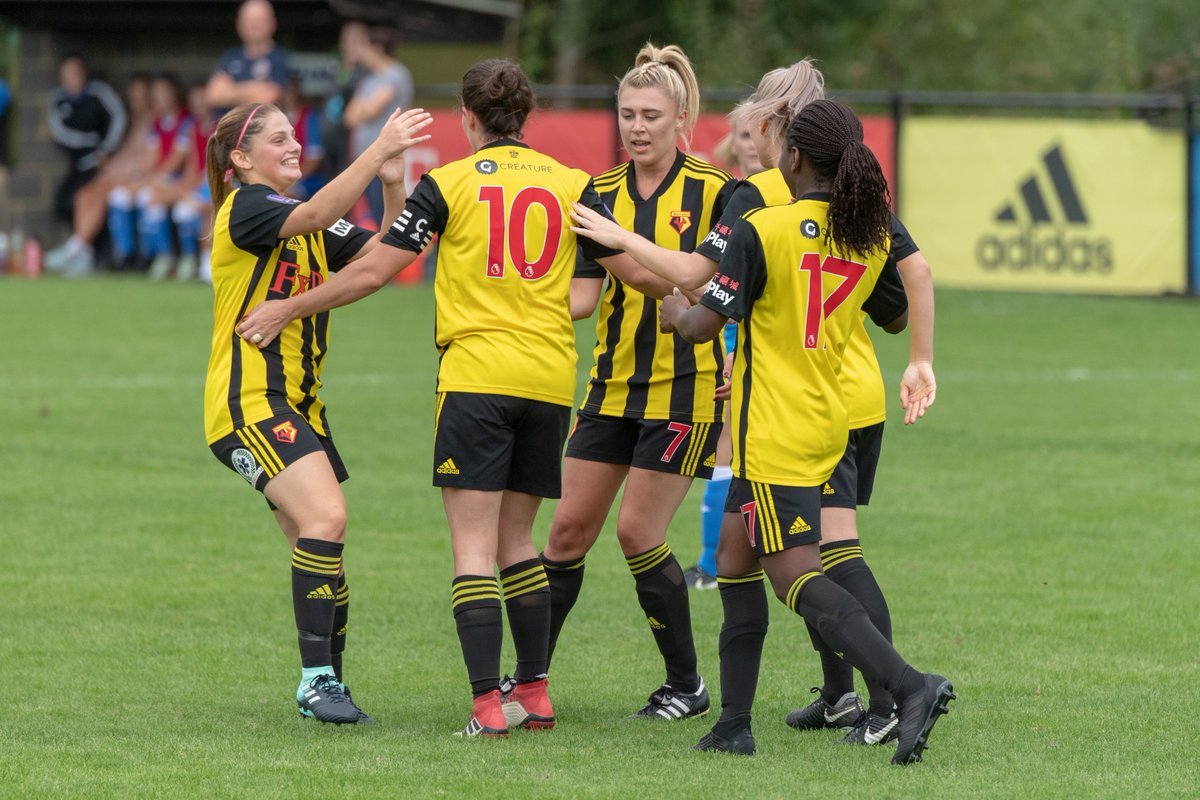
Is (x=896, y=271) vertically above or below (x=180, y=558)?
above

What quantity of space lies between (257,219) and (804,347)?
180cm

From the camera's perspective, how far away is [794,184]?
523 centimetres

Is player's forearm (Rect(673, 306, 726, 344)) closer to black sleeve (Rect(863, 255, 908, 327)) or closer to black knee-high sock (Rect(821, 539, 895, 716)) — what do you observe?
black sleeve (Rect(863, 255, 908, 327))

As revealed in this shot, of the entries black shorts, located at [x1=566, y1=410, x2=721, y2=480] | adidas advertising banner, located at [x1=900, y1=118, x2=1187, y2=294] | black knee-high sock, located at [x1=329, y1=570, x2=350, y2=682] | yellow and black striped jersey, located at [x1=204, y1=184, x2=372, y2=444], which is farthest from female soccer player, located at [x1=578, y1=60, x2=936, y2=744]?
adidas advertising banner, located at [x1=900, y1=118, x2=1187, y2=294]

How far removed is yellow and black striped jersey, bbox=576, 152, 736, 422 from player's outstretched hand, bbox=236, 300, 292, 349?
105cm

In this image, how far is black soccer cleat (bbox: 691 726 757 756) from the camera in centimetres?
526

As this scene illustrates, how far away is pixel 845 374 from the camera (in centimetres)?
551

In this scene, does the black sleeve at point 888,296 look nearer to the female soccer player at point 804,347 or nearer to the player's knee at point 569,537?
the female soccer player at point 804,347

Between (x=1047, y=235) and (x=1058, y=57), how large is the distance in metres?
17.3

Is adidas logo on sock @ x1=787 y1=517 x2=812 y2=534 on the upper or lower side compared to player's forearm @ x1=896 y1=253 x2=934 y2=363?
lower

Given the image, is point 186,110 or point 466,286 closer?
point 466,286

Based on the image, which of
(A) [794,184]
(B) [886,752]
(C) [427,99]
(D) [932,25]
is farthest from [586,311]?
(D) [932,25]

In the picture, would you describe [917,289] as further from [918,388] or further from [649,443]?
[649,443]

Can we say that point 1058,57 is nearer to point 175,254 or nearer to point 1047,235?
point 1047,235
